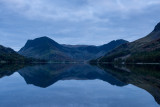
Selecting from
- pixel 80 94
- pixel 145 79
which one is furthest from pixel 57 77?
pixel 80 94

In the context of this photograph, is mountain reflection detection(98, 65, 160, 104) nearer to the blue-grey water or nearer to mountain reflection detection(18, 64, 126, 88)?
the blue-grey water

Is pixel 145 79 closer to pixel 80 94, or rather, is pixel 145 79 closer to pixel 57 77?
pixel 80 94

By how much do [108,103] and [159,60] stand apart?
18390 cm

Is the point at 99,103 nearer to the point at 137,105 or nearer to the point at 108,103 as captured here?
the point at 108,103

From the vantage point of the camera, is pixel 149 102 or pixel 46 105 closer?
pixel 46 105

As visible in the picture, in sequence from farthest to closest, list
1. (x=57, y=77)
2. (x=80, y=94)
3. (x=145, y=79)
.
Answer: (x=57, y=77)
(x=145, y=79)
(x=80, y=94)

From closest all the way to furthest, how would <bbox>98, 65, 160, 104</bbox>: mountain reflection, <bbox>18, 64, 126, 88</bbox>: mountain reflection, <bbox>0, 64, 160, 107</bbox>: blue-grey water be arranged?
1. <bbox>0, 64, 160, 107</bbox>: blue-grey water
2. <bbox>98, 65, 160, 104</bbox>: mountain reflection
3. <bbox>18, 64, 126, 88</bbox>: mountain reflection

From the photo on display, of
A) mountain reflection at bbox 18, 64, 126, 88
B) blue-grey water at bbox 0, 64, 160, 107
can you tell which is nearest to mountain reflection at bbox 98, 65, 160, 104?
blue-grey water at bbox 0, 64, 160, 107

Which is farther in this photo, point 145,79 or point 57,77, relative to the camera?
point 57,77

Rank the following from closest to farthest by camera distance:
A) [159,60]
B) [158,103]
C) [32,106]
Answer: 1. [32,106]
2. [158,103]
3. [159,60]

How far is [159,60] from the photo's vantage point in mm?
194625

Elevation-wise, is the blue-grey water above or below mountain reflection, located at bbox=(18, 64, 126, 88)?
below

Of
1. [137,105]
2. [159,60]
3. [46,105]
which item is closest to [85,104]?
[46,105]

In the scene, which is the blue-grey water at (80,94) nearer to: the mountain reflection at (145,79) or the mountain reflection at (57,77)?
the mountain reflection at (145,79)
